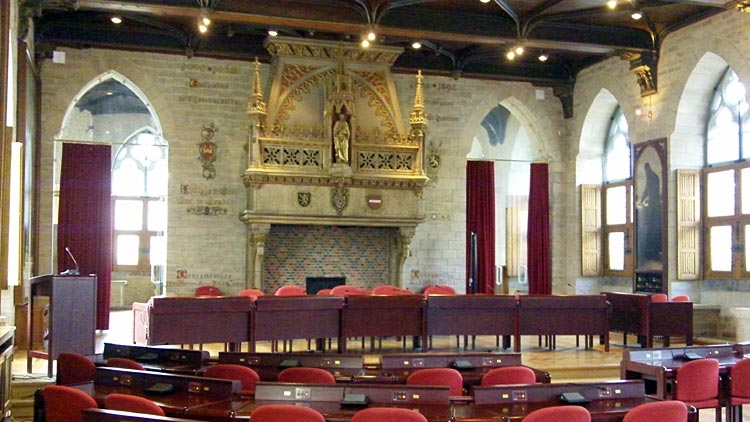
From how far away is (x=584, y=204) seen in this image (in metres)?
14.6

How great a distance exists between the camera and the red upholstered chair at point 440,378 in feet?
17.3

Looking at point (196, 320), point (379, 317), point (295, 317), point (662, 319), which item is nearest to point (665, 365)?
point (379, 317)

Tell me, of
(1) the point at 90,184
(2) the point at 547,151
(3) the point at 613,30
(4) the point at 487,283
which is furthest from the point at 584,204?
(1) the point at 90,184

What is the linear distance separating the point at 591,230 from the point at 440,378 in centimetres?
998

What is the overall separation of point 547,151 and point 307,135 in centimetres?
498

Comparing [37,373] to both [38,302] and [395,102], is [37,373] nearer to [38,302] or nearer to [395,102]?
[38,302]

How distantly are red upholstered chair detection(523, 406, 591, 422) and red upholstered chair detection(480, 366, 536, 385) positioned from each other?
1.40 m

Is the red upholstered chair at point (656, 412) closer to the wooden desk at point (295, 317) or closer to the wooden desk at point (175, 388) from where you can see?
the wooden desk at point (175, 388)

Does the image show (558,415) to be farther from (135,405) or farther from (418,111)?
(418,111)

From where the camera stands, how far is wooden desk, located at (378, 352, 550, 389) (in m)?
5.64

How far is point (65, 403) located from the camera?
13.8 feet

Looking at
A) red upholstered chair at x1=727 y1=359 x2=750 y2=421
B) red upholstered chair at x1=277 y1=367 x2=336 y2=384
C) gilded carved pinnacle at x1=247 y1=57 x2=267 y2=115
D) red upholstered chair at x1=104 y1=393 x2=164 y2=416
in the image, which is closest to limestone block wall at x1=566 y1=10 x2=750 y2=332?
red upholstered chair at x1=727 y1=359 x2=750 y2=421

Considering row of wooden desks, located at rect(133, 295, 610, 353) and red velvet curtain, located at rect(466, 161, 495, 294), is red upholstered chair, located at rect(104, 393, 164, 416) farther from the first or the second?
red velvet curtain, located at rect(466, 161, 495, 294)

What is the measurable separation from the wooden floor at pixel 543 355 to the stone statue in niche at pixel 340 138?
3198 mm
